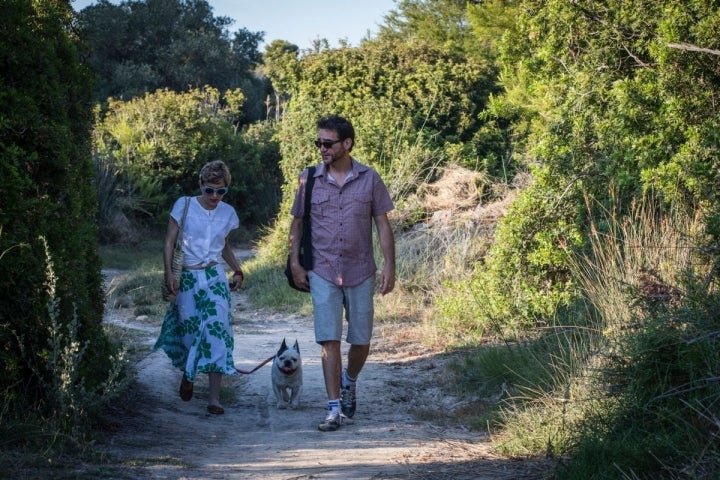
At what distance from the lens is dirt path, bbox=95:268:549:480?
5.50 meters

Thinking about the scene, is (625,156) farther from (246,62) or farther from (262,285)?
(246,62)

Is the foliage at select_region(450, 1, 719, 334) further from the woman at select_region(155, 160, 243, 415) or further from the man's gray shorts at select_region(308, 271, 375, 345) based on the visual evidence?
the woman at select_region(155, 160, 243, 415)

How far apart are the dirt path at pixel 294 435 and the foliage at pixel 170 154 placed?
14.8 metres

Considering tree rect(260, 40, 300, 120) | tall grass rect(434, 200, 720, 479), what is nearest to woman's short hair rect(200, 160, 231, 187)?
tall grass rect(434, 200, 720, 479)

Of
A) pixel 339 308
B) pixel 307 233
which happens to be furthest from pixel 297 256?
pixel 339 308

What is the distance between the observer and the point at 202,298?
754 centimetres

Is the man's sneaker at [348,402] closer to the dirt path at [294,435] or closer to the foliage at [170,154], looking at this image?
the dirt path at [294,435]

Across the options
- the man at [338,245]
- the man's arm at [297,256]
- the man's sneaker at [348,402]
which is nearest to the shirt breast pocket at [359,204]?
the man at [338,245]

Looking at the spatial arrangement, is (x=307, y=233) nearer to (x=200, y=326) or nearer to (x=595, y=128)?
(x=200, y=326)

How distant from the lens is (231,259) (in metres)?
7.94

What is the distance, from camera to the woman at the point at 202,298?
7457mm

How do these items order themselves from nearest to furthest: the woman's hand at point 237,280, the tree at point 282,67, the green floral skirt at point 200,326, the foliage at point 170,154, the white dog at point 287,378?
the green floral skirt at point 200,326, the woman's hand at point 237,280, the white dog at point 287,378, the tree at point 282,67, the foliage at point 170,154

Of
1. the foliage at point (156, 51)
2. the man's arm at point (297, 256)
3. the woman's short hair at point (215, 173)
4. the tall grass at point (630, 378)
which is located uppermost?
the foliage at point (156, 51)

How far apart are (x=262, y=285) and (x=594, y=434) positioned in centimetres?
1184
